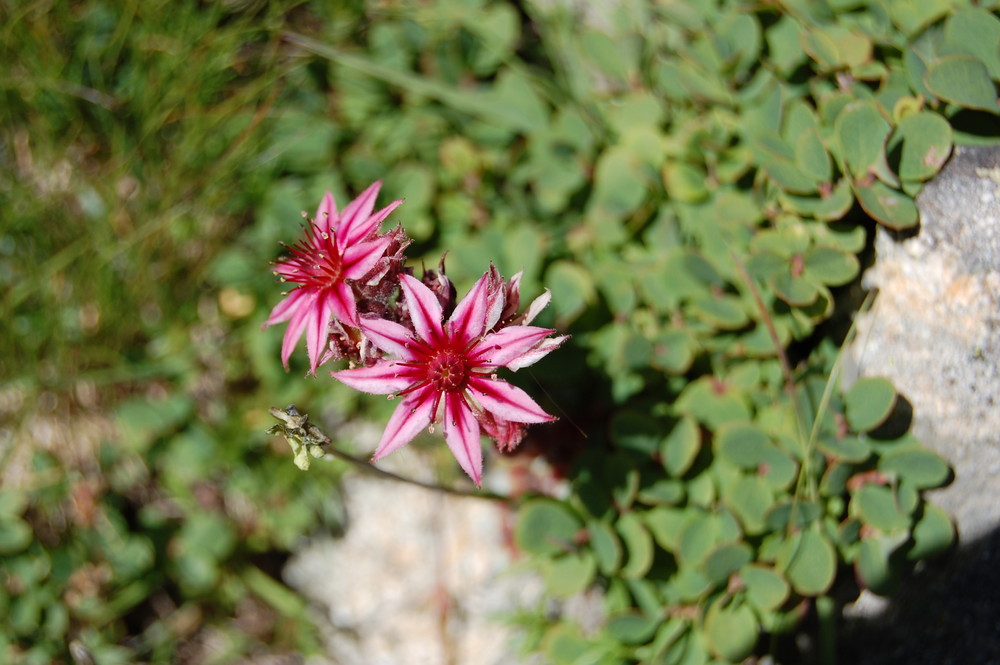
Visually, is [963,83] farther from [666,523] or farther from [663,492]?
[666,523]

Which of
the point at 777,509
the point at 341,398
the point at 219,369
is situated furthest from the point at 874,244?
the point at 219,369

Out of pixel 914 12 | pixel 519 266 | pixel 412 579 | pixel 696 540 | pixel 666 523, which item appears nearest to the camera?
pixel 914 12

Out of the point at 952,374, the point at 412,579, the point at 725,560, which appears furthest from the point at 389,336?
the point at 412,579

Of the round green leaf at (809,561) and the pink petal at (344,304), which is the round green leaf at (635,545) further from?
the pink petal at (344,304)

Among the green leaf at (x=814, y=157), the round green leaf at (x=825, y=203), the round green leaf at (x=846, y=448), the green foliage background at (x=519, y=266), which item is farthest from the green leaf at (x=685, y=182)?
the round green leaf at (x=846, y=448)

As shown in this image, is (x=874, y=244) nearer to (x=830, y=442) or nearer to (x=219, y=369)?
(x=830, y=442)

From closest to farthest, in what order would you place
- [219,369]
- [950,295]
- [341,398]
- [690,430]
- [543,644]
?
1. [950,295]
2. [690,430]
3. [543,644]
4. [341,398]
5. [219,369]
